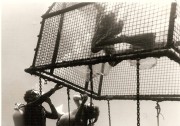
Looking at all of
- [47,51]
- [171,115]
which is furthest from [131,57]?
[171,115]

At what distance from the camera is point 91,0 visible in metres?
3.01

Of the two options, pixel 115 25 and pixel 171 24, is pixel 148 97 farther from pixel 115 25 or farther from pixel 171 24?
pixel 171 24

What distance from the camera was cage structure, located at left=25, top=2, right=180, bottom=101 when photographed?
2424mm

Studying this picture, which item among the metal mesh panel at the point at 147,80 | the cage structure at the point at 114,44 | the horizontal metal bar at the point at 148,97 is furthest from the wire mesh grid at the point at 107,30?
the horizontal metal bar at the point at 148,97

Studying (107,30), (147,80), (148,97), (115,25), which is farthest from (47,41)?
(148,97)

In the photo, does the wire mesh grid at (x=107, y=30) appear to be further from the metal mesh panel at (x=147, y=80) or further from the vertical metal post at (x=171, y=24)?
the metal mesh panel at (x=147, y=80)

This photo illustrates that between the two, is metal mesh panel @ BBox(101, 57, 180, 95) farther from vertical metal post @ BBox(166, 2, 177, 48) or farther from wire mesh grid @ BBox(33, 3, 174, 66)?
vertical metal post @ BBox(166, 2, 177, 48)

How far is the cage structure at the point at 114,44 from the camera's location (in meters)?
2.42

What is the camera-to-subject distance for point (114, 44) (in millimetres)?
2740

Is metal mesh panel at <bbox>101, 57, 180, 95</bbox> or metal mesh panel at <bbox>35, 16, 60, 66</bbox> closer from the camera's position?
metal mesh panel at <bbox>35, 16, 60, 66</bbox>

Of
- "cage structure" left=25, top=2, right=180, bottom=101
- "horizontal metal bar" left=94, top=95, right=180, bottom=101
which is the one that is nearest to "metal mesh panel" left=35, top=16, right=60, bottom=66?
"cage structure" left=25, top=2, right=180, bottom=101

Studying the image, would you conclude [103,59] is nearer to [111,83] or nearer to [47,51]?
[47,51]

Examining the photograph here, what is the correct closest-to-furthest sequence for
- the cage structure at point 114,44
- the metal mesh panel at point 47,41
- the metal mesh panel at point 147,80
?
the cage structure at point 114,44 < the metal mesh panel at point 47,41 < the metal mesh panel at point 147,80

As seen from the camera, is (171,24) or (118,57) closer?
(171,24)
